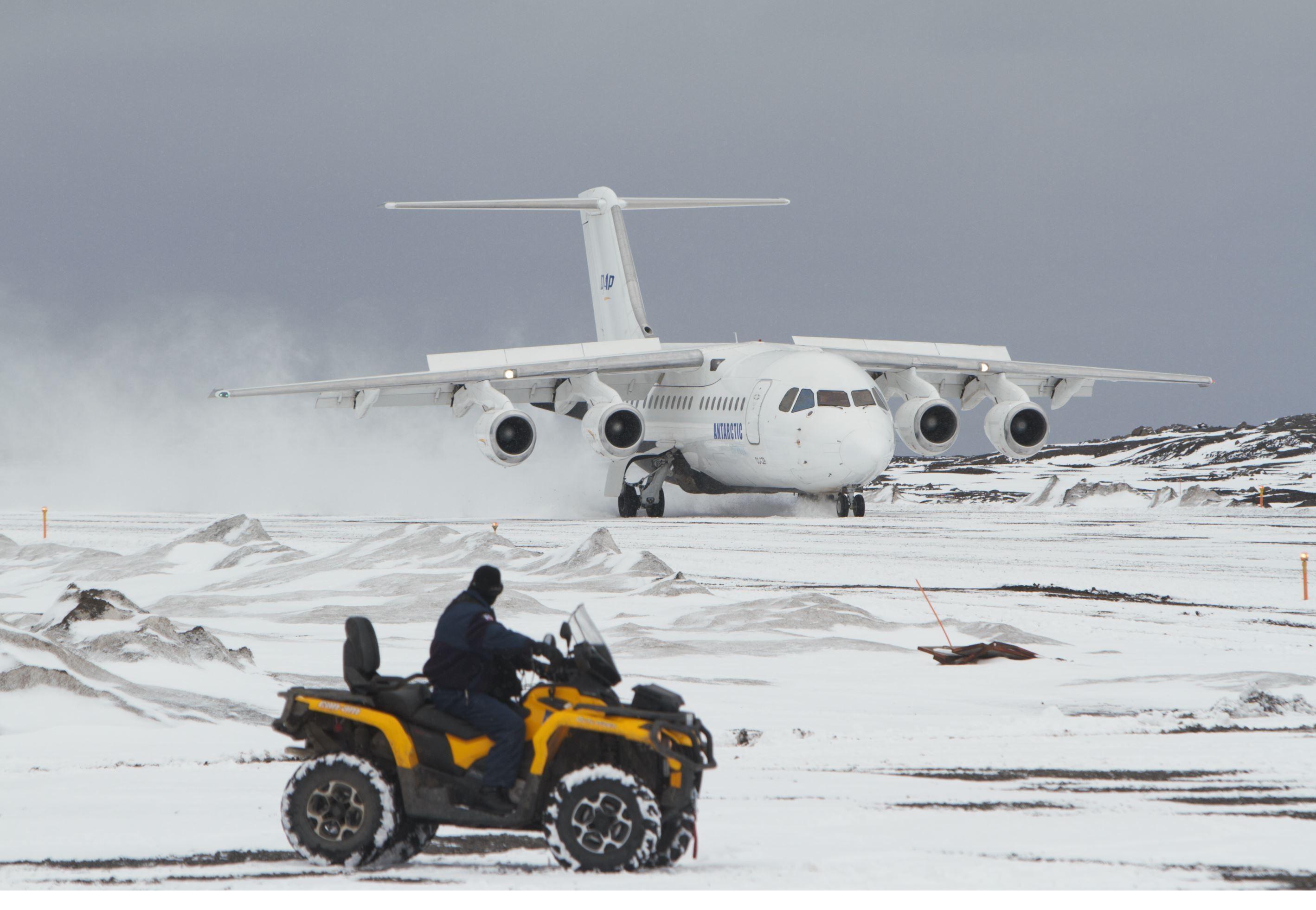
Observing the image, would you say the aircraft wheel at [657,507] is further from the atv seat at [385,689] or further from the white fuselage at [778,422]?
the atv seat at [385,689]

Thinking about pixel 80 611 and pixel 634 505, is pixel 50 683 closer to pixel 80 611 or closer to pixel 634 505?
pixel 80 611

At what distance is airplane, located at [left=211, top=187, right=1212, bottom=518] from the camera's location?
26312mm

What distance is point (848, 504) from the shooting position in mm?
28297

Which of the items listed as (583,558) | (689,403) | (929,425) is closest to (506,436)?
(689,403)

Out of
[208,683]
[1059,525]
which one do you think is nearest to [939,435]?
[1059,525]

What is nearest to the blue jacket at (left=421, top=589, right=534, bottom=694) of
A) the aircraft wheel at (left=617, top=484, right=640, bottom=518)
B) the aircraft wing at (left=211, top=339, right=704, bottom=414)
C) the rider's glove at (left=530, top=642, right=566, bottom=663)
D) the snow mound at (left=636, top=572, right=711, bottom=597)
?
the rider's glove at (left=530, top=642, right=566, bottom=663)

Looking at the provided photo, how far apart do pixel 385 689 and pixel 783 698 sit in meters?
5.27

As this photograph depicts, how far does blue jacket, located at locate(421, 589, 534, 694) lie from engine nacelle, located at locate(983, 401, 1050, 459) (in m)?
24.7

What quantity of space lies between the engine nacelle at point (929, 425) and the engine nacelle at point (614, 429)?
5.34 metres

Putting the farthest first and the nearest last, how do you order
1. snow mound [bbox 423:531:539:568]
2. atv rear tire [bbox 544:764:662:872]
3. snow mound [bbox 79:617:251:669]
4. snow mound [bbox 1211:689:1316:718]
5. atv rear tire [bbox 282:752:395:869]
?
1. snow mound [bbox 423:531:539:568]
2. snow mound [bbox 79:617:251:669]
3. snow mound [bbox 1211:689:1316:718]
4. atv rear tire [bbox 282:752:395:869]
5. atv rear tire [bbox 544:764:662:872]

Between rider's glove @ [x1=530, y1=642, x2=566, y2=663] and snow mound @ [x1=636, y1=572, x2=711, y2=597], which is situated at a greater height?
rider's glove @ [x1=530, y1=642, x2=566, y2=663]

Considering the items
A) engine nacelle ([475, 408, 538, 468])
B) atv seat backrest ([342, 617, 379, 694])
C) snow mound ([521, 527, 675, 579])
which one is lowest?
snow mound ([521, 527, 675, 579])

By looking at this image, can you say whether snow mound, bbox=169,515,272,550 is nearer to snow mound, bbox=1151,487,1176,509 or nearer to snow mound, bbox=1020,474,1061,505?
Answer: snow mound, bbox=1151,487,1176,509

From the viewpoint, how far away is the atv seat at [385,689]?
18.4ft
